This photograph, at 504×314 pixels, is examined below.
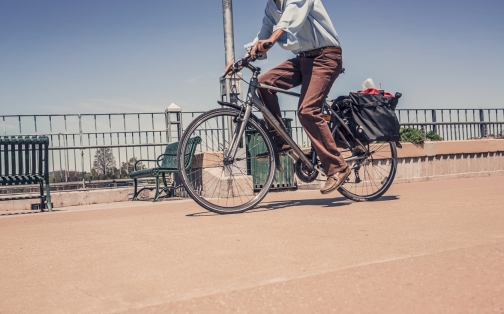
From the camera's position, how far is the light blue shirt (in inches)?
191

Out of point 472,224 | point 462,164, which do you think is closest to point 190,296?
point 472,224

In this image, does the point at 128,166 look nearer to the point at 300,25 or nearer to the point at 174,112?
the point at 174,112

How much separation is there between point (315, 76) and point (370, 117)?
74 centimetres

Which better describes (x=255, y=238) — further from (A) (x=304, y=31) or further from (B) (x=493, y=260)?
(A) (x=304, y=31)

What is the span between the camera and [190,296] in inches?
86.9

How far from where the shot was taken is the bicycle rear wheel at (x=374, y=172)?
18.5 feet

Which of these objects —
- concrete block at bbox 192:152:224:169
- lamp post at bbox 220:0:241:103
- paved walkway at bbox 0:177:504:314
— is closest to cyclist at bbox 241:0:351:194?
paved walkway at bbox 0:177:504:314

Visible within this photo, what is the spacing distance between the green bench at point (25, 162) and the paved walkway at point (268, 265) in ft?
11.8

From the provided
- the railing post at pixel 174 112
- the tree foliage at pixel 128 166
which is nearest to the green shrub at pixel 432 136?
the railing post at pixel 174 112

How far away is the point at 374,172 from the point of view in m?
6.01

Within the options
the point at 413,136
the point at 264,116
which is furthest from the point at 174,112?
the point at 264,116

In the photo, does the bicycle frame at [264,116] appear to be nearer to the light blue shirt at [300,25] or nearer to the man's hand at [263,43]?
the man's hand at [263,43]

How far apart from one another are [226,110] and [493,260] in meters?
2.91

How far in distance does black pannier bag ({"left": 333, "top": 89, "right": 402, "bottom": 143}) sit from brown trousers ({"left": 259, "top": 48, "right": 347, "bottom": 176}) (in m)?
0.44
